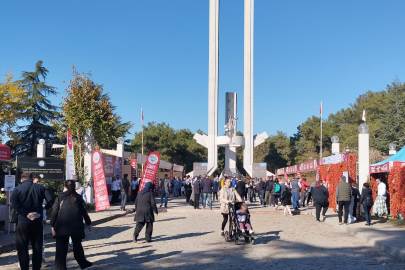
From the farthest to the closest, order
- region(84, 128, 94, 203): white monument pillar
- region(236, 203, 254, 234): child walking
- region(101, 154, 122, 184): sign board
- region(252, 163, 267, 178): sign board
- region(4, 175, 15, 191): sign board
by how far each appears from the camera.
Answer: region(252, 163, 267, 178): sign board, region(101, 154, 122, 184): sign board, region(84, 128, 94, 203): white monument pillar, region(4, 175, 15, 191): sign board, region(236, 203, 254, 234): child walking

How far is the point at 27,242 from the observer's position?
7.08 meters

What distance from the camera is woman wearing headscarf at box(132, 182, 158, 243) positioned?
1083 cm

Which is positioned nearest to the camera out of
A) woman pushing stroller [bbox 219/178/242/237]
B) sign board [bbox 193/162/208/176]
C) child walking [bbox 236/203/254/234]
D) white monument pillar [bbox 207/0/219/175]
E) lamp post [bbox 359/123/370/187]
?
child walking [bbox 236/203/254/234]

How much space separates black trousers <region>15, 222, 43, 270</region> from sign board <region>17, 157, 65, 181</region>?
28.8 feet

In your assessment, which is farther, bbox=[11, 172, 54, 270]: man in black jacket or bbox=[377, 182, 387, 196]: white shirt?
bbox=[377, 182, 387, 196]: white shirt

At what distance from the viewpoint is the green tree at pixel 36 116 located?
43.4m

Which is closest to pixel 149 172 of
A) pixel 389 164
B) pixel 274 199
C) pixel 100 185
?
pixel 100 185

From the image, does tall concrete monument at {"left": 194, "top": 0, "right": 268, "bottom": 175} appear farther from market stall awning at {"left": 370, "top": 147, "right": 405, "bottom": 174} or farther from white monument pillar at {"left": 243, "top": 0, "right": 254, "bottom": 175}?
market stall awning at {"left": 370, "top": 147, "right": 405, "bottom": 174}

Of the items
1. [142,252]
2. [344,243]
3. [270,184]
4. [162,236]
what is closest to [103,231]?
[162,236]

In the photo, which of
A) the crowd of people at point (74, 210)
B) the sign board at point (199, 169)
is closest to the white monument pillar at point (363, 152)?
the crowd of people at point (74, 210)

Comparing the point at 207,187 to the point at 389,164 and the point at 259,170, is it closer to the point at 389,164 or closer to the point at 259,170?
the point at 389,164

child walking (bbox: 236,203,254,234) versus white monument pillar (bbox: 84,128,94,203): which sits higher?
white monument pillar (bbox: 84,128,94,203)

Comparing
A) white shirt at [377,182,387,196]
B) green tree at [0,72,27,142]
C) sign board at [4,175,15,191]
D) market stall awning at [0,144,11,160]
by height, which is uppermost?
green tree at [0,72,27,142]

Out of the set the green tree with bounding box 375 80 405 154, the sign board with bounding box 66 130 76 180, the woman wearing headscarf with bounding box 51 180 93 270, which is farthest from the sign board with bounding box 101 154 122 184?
the green tree with bounding box 375 80 405 154
